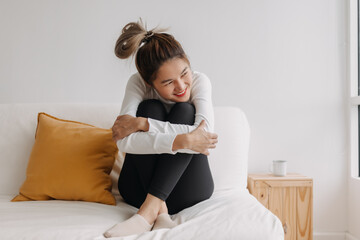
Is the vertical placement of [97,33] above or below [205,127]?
above

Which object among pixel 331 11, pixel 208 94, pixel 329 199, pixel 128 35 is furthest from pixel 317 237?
pixel 128 35

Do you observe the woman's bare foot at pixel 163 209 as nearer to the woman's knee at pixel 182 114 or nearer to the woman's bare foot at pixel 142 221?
the woman's bare foot at pixel 142 221

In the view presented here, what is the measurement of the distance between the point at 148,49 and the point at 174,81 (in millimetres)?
173

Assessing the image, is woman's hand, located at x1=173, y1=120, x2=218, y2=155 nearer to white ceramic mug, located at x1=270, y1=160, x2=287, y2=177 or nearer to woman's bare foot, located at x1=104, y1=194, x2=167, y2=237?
woman's bare foot, located at x1=104, y1=194, x2=167, y2=237

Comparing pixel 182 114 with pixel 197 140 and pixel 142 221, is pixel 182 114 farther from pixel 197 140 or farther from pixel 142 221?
pixel 142 221

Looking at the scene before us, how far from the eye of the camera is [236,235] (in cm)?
107

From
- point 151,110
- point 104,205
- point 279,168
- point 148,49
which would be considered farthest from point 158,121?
point 279,168

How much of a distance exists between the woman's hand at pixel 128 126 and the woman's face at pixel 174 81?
0.57 ft

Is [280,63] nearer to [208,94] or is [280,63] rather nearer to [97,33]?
[208,94]

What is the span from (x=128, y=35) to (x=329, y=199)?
1707 mm

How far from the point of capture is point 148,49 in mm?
1381

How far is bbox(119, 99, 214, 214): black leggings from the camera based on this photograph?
1.26 meters

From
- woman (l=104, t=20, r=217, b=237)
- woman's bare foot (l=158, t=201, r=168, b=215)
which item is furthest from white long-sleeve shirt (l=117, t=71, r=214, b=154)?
woman's bare foot (l=158, t=201, r=168, b=215)

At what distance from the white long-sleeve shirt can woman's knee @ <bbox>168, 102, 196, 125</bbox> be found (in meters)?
0.03
